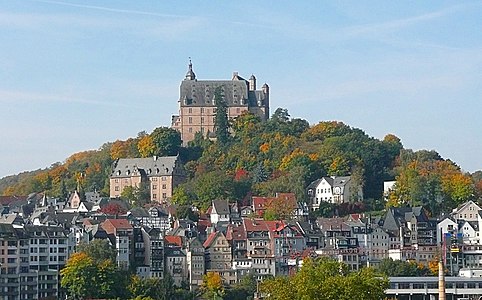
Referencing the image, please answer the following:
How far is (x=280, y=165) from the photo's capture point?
111062 millimetres

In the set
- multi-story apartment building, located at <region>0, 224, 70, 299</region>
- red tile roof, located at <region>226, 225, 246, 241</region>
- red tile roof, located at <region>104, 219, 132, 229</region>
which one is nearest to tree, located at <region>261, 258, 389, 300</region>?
multi-story apartment building, located at <region>0, 224, 70, 299</region>

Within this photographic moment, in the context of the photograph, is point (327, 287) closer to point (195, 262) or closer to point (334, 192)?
point (195, 262)

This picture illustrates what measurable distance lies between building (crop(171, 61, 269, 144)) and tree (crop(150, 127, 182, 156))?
15.3ft

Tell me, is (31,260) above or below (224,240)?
below

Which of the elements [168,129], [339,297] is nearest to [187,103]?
[168,129]

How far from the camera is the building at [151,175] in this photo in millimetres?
113250

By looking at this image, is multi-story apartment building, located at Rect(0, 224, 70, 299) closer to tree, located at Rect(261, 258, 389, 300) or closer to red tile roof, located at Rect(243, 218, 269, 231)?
red tile roof, located at Rect(243, 218, 269, 231)

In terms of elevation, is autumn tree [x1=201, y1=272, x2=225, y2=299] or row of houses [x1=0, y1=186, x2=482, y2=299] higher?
row of houses [x1=0, y1=186, x2=482, y2=299]

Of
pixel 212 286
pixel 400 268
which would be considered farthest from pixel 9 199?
pixel 400 268

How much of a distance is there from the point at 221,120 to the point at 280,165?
14.1 meters

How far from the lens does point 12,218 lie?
309 feet

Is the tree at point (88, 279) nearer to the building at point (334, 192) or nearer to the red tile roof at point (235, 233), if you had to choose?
the red tile roof at point (235, 233)

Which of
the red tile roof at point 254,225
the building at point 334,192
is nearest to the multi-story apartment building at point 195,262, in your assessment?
the red tile roof at point 254,225

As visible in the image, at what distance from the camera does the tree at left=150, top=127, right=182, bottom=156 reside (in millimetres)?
118500
